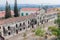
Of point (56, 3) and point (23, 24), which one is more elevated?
point (56, 3)

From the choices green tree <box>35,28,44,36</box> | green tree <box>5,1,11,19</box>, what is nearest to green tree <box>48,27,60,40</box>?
green tree <box>35,28,44,36</box>

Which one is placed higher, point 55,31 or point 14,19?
point 14,19

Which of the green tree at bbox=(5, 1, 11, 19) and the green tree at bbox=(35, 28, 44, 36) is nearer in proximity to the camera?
the green tree at bbox=(5, 1, 11, 19)

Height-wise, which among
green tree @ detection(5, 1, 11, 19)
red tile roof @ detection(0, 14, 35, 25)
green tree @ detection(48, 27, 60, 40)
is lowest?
green tree @ detection(48, 27, 60, 40)

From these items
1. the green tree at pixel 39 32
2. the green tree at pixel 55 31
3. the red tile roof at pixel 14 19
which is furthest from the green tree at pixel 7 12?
the green tree at pixel 55 31

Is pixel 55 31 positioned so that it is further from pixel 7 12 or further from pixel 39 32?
pixel 7 12

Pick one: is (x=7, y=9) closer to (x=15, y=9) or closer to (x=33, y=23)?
(x=15, y=9)

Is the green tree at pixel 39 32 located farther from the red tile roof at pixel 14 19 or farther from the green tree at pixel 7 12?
the green tree at pixel 7 12

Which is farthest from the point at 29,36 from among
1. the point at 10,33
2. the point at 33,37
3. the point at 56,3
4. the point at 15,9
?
the point at 56,3

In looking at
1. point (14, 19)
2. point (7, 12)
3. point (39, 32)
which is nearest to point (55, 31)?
point (39, 32)

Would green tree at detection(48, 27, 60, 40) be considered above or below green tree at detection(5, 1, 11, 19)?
below

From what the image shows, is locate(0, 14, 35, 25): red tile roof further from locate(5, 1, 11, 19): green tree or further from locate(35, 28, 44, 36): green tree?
locate(35, 28, 44, 36): green tree
